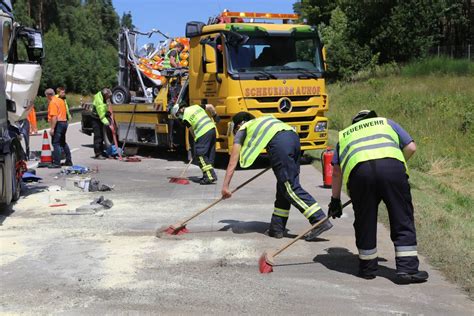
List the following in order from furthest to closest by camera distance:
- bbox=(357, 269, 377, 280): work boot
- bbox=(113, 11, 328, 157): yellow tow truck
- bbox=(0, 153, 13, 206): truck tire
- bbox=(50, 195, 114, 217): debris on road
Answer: bbox=(113, 11, 328, 157): yellow tow truck, bbox=(50, 195, 114, 217): debris on road, bbox=(0, 153, 13, 206): truck tire, bbox=(357, 269, 377, 280): work boot

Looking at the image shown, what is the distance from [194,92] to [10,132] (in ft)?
16.9

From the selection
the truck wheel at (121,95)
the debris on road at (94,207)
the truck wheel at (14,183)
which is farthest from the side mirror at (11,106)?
the truck wheel at (121,95)

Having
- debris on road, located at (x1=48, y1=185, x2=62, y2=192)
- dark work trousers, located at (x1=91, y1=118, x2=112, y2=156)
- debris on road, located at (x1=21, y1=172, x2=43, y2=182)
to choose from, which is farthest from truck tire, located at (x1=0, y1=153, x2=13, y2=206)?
dark work trousers, located at (x1=91, y1=118, x2=112, y2=156)

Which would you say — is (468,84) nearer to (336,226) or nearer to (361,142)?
(336,226)

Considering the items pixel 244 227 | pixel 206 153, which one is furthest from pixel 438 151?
pixel 244 227

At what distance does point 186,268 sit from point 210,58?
23.4 feet

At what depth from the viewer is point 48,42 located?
66625 millimetres

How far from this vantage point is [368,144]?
509 cm

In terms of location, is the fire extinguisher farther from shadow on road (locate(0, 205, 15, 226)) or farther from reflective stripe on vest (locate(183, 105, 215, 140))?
shadow on road (locate(0, 205, 15, 226))

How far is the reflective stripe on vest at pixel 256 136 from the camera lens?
6.45 metres

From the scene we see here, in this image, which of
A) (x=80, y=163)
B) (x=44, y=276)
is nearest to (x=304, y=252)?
(x=44, y=276)

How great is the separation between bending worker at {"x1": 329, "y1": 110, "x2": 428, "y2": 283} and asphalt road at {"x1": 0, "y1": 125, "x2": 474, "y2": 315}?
0.77 ft

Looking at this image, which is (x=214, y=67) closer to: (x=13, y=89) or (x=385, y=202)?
(x=13, y=89)

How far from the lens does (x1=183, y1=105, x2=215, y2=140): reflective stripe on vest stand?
428 inches
